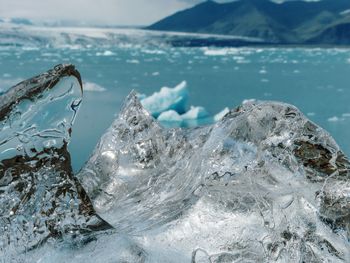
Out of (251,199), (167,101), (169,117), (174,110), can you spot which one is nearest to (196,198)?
(251,199)

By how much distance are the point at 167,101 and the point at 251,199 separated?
7626 mm

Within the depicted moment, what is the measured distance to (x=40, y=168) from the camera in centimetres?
120

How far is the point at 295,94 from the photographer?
11164mm

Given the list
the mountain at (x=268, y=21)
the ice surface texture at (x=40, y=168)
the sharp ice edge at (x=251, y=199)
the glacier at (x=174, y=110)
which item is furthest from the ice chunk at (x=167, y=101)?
the mountain at (x=268, y=21)

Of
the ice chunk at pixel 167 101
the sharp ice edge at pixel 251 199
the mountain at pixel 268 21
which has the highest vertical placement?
the sharp ice edge at pixel 251 199

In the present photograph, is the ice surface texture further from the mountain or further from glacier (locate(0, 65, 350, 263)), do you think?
the mountain

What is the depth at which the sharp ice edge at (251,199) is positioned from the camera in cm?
119

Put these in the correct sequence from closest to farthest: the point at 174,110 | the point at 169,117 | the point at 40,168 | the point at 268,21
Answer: the point at 40,168, the point at 169,117, the point at 174,110, the point at 268,21

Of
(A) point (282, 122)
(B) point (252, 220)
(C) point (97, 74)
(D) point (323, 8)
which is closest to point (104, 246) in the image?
(B) point (252, 220)

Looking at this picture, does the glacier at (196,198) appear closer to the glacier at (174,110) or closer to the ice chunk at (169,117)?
the glacier at (174,110)

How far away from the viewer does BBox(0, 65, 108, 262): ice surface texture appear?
1.15m

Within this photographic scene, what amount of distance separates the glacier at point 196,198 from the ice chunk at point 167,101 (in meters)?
7.21

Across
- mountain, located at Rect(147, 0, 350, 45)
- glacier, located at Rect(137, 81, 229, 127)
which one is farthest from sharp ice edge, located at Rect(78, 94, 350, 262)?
mountain, located at Rect(147, 0, 350, 45)

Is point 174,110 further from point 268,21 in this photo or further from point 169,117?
point 268,21
